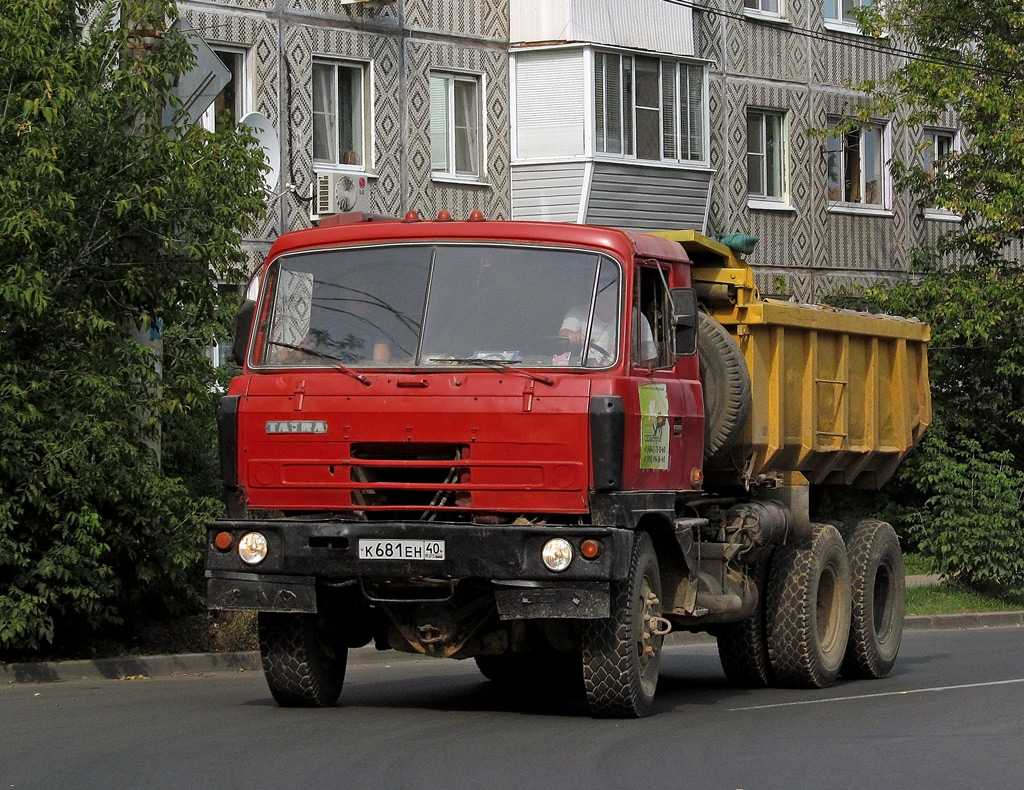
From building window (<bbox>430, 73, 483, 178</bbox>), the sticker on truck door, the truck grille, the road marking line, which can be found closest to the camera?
the truck grille

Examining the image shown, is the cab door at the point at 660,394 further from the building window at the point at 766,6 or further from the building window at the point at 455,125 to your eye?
the building window at the point at 766,6

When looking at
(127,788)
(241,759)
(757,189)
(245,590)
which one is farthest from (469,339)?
(757,189)

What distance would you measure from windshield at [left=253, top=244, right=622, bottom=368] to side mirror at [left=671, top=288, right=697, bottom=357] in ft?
1.89

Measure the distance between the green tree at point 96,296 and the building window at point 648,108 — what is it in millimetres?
15395

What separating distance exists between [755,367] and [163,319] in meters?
4.25

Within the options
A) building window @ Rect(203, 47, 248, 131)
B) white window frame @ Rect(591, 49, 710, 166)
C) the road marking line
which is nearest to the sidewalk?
the road marking line

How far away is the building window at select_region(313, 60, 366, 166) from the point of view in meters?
26.8

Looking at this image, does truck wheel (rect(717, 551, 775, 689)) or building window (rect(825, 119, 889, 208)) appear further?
building window (rect(825, 119, 889, 208))

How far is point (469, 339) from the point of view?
10.6 metres

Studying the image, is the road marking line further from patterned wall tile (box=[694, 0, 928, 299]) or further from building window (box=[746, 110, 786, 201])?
building window (box=[746, 110, 786, 201])

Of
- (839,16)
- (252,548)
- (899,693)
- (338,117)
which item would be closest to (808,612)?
(899,693)

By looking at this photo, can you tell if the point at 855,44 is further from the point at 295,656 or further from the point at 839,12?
the point at 295,656

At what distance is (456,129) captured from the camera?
2845 centimetres

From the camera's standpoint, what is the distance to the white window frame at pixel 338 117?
26.8 metres
